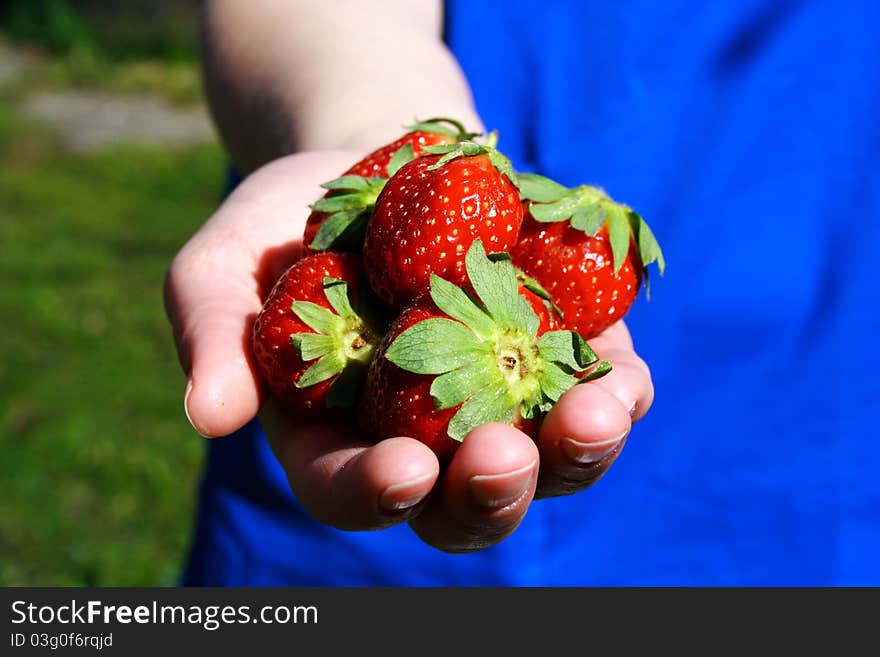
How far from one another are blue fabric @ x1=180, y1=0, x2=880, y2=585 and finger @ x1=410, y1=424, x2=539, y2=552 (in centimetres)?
61

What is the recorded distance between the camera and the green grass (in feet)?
10.4

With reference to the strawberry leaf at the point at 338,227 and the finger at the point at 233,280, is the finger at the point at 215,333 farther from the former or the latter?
the strawberry leaf at the point at 338,227

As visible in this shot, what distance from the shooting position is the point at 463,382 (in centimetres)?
119

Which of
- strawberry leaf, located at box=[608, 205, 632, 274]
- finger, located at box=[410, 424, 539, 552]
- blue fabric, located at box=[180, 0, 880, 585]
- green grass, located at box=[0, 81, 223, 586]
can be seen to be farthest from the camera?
green grass, located at box=[0, 81, 223, 586]

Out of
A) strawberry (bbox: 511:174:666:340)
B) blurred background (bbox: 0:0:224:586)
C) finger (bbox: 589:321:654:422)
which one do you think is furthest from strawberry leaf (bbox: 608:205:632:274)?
blurred background (bbox: 0:0:224:586)

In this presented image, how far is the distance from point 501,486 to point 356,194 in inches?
20.6

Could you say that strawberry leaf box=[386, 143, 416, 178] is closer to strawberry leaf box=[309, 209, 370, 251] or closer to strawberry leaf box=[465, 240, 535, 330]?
strawberry leaf box=[309, 209, 370, 251]

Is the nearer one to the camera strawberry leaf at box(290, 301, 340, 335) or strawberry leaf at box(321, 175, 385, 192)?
strawberry leaf at box(290, 301, 340, 335)

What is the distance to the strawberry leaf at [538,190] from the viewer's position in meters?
1.45

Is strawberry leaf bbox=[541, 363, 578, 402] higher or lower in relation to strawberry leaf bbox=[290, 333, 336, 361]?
lower

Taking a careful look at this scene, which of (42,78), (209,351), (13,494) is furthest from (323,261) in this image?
(42,78)

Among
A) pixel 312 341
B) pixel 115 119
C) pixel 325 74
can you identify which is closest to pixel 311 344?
pixel 312 341

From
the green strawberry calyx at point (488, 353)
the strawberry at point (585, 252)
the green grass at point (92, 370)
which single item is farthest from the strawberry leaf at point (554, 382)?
the green grass at point (92, 370)

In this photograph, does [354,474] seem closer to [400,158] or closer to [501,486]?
[501,486]
